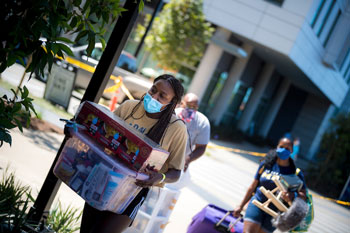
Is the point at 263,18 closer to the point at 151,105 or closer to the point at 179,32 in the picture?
the point at 179,32

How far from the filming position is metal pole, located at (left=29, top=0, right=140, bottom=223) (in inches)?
126

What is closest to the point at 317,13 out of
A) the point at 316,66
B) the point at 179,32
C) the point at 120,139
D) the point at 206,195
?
the point at 316,66

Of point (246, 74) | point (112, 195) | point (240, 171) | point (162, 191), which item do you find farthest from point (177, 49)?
point (112, 195)

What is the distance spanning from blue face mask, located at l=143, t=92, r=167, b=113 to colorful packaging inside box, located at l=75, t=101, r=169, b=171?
359 mm

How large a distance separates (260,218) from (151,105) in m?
2.38

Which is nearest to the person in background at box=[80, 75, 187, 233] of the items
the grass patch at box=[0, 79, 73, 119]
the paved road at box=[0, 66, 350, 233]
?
the paved road at box=[0, 66, 350, 233]

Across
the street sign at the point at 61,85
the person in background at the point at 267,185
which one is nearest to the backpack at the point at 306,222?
the person in background at the point at 267,185

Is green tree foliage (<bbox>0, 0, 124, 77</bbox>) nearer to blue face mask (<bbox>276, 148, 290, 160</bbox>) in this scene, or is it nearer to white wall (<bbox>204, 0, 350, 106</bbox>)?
blue face mask (<bbox>276, 148, 290, 160</bbox>)

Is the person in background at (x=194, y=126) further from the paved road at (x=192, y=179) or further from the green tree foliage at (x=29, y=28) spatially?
the green tree foliage at (x=29, y=28)

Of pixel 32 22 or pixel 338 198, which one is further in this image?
pixel 338 198

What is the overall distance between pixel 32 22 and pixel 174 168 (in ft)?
4.67

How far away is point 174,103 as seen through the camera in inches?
115

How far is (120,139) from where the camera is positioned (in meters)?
2.46

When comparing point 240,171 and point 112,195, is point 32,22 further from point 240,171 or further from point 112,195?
point 240,171
